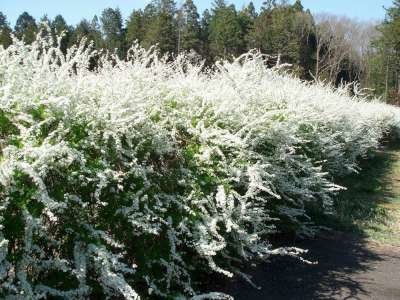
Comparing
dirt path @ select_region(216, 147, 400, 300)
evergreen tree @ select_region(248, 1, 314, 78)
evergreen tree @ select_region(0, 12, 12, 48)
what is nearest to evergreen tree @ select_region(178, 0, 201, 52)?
evergreen tree @ select_region(248, 1, 314, 78)

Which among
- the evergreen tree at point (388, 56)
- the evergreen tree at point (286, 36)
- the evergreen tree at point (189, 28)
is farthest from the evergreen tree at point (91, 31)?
the evergreen tree at point (388, 56)

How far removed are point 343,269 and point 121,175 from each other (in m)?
2.88

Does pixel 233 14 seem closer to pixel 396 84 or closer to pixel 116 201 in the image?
pixel 396 84

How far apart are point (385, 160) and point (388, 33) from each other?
36.0 metres

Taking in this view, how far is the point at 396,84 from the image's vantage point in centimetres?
5284

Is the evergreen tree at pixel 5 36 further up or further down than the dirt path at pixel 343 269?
further up

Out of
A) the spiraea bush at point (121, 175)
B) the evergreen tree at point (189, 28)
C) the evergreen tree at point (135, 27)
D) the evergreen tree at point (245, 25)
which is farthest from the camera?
the evergreen tree at point (245, 25)

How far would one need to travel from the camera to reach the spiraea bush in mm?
2992

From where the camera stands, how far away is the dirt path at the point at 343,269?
4.74 m

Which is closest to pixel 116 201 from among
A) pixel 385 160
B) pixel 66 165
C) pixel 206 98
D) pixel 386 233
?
pixel 66 165

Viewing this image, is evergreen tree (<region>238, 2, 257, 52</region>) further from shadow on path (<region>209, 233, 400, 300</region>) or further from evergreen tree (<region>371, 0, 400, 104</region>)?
shadow on path (<region>209, 233, 400, 300</region>)

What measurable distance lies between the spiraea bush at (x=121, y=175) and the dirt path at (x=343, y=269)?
36 centimetres

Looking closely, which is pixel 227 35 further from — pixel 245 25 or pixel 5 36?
pixel 5 36

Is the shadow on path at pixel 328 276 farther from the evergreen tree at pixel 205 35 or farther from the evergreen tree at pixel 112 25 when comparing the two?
the evergreen tree at pixel 112 25
